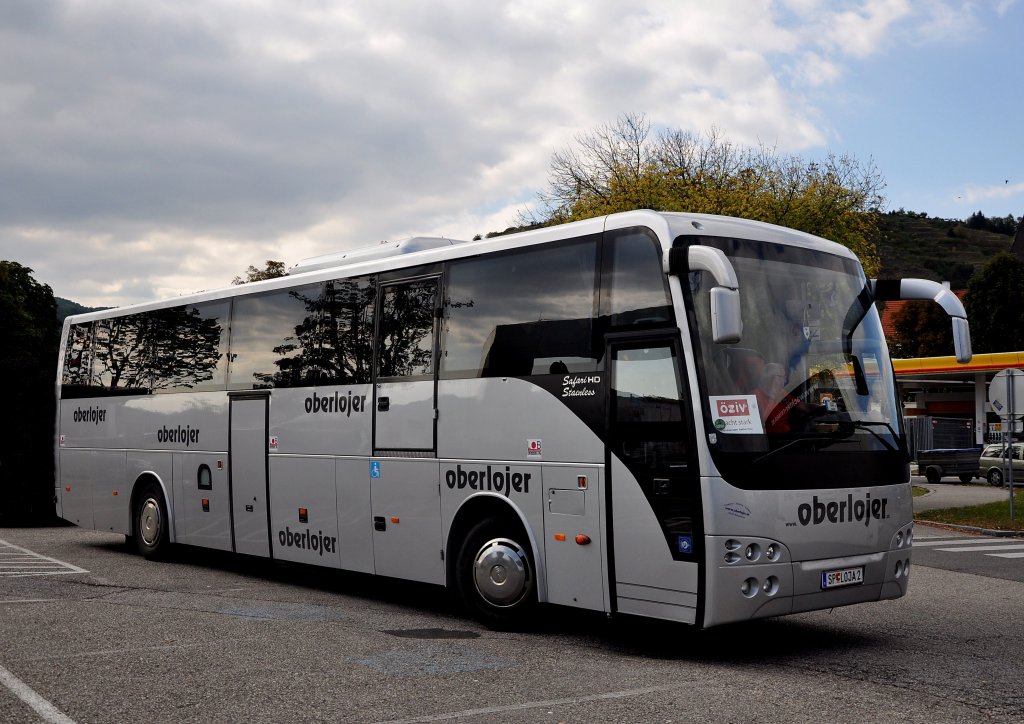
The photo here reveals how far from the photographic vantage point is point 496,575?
9.55 metres

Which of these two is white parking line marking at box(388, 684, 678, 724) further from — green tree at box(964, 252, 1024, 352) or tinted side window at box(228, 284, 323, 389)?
green tree at box(964, 252, 1024, 352)

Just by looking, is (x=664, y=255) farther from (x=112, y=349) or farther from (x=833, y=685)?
(x=112, y=349)

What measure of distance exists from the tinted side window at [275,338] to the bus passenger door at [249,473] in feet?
0.86

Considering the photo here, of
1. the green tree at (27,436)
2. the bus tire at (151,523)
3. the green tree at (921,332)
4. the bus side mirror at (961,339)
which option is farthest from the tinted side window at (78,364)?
the green tree at (921,332)

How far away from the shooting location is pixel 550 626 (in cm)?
968

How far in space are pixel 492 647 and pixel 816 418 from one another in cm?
297

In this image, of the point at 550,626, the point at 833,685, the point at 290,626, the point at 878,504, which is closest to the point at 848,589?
the point at 878,504

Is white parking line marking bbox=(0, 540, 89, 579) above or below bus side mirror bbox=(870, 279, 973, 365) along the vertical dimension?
below

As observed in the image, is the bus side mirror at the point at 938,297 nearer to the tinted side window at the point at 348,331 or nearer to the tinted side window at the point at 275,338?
the tinted side window at the point at 348,331

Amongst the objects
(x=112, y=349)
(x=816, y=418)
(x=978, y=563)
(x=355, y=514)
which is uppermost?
(x=112, y=349)

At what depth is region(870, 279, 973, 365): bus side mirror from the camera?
9188 millimetres

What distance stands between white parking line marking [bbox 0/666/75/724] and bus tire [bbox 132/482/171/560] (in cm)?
726

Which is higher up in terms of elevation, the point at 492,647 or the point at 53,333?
the point at 53,333

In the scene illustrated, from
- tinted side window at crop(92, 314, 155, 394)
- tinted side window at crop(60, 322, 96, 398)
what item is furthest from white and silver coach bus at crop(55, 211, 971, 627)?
tinted side window at crop(60, 322, 96, 398)
